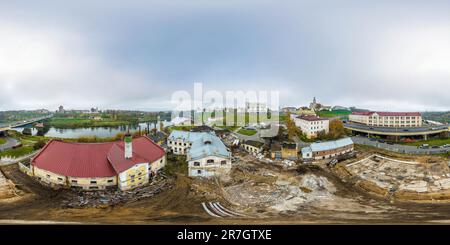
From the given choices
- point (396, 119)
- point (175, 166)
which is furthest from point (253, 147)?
point (396, 119)

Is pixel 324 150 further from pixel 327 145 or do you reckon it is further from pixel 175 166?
pixel 175 166

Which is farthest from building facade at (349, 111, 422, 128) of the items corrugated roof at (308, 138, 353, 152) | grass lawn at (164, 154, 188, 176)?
grass lawn at (164, 154, 188, 176)

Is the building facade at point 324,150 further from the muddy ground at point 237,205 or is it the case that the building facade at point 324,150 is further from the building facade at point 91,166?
the building facade at point 91,166

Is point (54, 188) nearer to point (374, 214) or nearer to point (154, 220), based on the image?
point (154, 220)

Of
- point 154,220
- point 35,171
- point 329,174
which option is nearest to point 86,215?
point 154,220

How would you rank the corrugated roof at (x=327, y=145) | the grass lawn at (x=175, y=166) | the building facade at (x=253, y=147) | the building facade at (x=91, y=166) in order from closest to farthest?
1. the building facade at (x=91, y=166)
2. the grass lawn at (x=175, y=166)
3. the corrugated roof at (x=327, y=145)
4. the building facade at (x=253, y=147)

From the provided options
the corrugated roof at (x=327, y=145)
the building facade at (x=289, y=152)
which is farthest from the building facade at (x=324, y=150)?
the building facade at (x=289, y=152)

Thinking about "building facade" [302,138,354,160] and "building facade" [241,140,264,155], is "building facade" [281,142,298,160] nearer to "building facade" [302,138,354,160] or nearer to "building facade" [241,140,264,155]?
"building facade" [302,138,354,160]
